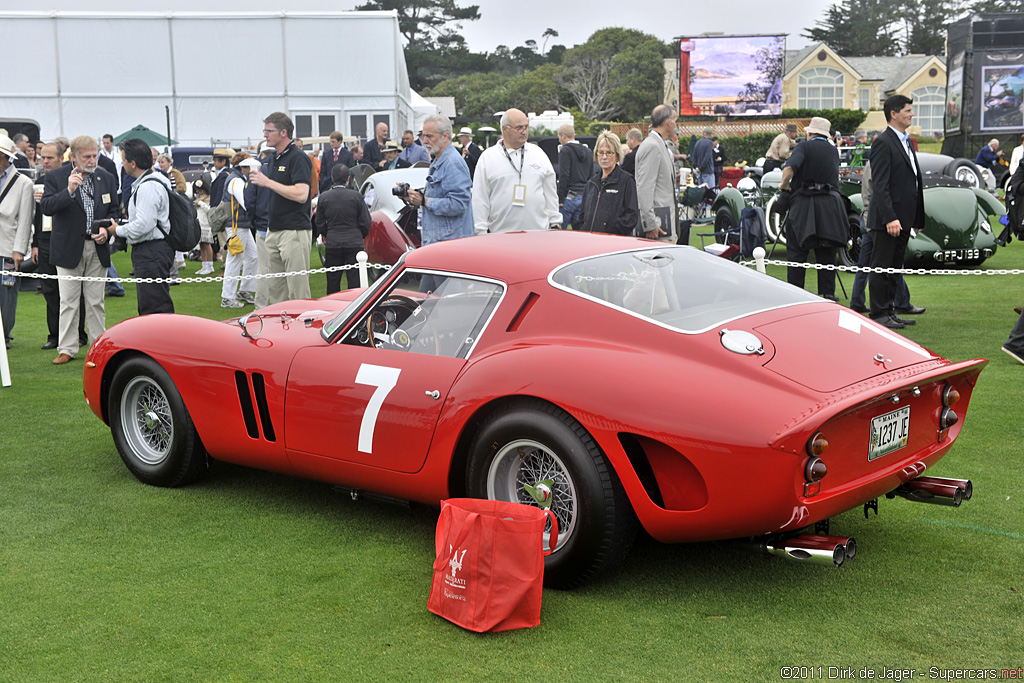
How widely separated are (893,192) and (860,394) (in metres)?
5.93

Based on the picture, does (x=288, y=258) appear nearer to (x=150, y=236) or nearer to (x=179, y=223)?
(x=179, y=223)

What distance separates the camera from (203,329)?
493 centimetres

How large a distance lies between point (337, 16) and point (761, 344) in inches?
1266

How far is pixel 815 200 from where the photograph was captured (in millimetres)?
9383

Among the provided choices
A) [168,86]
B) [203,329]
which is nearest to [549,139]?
[168,86]

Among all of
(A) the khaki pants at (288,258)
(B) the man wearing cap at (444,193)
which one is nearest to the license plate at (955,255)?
(B) the man wearing cap at (444,193)

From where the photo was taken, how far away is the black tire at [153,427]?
4895 millimetres

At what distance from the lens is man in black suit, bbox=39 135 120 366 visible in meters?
8.35

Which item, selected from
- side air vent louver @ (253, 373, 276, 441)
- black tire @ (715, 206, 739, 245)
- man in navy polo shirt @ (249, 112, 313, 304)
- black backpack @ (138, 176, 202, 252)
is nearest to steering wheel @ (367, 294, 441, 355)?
side air vent louver @ (253, 373, 276, 441)

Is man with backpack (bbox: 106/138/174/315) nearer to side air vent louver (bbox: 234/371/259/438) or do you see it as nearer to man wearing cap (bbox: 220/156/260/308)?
man wearing cap (bbox: 220/156/260/308)

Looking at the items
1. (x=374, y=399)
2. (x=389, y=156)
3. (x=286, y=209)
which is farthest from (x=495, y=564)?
(x=389, y=156)

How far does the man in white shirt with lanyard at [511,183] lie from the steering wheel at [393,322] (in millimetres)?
3401

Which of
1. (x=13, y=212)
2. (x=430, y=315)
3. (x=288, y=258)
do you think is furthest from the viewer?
(x=288, y=258)

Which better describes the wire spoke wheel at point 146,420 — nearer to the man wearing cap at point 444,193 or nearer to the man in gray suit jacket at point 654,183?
the man wearing cap at point 444,193
